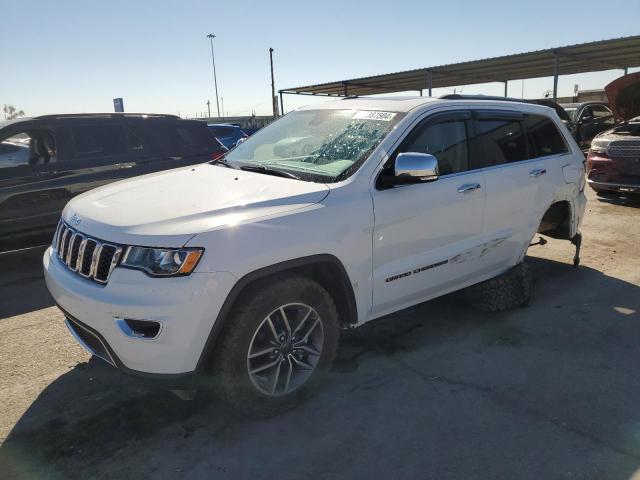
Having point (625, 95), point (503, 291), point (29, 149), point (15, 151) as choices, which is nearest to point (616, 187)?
point (503, 291)

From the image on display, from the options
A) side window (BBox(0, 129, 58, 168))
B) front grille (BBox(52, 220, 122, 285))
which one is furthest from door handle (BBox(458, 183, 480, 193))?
side window (BBox(0, 129, 58, 168))

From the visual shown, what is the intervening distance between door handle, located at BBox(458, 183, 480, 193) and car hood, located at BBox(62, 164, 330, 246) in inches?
46.7

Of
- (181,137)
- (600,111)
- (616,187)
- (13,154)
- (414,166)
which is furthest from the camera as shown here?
(600,111)

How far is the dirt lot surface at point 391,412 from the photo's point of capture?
2.52m

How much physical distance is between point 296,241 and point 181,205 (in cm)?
68

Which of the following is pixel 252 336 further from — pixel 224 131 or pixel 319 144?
pixel 224 131

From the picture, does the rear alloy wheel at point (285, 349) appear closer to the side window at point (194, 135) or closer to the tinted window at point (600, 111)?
the side window at point (194, 135)

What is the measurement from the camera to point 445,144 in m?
3.70

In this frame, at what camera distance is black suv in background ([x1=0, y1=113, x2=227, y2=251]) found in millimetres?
5691

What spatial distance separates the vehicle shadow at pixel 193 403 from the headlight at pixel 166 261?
648mm

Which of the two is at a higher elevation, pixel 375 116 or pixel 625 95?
pixel 625 95

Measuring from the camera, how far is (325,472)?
2461mm

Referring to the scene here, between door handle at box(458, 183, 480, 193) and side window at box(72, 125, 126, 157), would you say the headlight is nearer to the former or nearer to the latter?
door handle at box(458, 183, 480, 193)

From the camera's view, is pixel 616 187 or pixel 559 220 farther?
pixel 616 187
